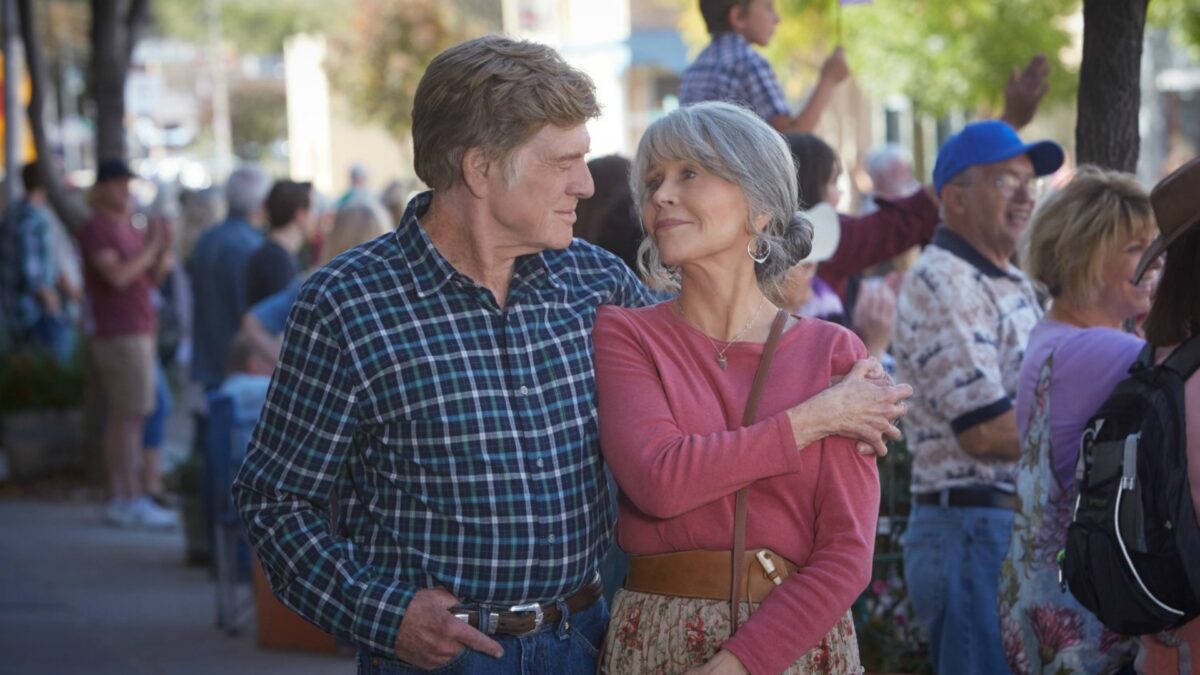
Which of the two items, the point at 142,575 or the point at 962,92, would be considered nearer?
the point at 142,575

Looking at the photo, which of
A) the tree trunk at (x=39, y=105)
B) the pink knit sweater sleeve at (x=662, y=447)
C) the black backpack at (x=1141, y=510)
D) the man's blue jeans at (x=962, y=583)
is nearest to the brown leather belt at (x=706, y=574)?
the pink knit sweater sleeve at (x=662, y=447)

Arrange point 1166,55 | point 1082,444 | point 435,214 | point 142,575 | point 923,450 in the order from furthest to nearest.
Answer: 1. point 1166,55
2. point 142,575
3. point 923,450
4. point 1082,444
5. point 435,214

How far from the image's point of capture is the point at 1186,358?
11.7ft

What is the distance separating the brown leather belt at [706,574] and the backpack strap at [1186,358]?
1.02 meters

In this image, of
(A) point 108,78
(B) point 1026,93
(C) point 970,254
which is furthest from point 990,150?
(A) point 108,78

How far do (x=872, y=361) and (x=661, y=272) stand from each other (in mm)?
561

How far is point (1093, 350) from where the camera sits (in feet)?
13.5

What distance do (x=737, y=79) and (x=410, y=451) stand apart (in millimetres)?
3565

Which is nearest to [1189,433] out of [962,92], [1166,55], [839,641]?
[839,641]

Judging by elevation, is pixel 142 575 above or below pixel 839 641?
below

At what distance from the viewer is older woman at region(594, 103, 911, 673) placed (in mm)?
3035

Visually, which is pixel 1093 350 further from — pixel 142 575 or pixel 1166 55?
pixel 1166 55

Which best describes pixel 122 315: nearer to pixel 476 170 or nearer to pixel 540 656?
pixel 476 170

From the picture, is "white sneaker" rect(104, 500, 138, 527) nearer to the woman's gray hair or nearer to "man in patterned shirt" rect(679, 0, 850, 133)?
"man in patterned shirt" rect(679, 0, 850, 133)
